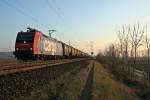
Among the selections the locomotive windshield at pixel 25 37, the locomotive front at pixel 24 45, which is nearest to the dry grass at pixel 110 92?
the locomotive front at pixel 24 45

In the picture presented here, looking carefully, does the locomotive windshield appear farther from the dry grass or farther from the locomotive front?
the dry grass

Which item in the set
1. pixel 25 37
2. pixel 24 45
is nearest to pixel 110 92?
pixel 24 45

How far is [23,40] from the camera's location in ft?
107

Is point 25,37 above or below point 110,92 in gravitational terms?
above

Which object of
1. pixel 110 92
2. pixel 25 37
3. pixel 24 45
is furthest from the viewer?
pixel 25 37

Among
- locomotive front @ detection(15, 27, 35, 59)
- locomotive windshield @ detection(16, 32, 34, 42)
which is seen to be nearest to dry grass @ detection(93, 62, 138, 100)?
locomotive front @ detection(15, 27, 35, 59)

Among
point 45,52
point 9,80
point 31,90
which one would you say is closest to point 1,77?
point 9,80

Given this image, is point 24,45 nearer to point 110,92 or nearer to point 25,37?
point 25,37

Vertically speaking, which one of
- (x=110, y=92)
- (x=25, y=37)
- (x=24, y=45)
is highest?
(x=25, y=37)

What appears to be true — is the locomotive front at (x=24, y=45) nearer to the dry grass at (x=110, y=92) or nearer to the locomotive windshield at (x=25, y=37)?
the locomotive windshield at (x=25, y=37)

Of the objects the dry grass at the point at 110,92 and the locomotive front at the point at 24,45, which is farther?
the locomotive front at the point at 24,45

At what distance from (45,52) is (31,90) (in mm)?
25434

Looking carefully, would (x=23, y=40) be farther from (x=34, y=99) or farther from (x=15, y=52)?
(x=34, y=99)

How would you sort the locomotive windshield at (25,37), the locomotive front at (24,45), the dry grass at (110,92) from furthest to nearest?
the locomotive windshield at (25,37)
the locomotive front at (24,45)
the dry grass at (110,92)
